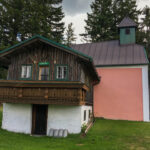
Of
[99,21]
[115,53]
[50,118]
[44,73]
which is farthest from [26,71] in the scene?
[99,21]

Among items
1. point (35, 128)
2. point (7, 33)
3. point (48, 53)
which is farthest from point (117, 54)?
point (7, 33)

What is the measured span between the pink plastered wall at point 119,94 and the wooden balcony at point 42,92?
7.56 m

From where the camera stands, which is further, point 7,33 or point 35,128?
point 7,33

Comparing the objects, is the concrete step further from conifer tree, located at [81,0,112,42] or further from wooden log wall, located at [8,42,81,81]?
conifer tree, located at [81,0,112,42]

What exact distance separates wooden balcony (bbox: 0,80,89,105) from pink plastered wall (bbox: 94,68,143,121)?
7.56 m

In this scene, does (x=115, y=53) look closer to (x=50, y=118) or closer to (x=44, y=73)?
(x=44, y=73)

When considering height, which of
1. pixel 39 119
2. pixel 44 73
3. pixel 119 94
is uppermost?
pixel 44 73

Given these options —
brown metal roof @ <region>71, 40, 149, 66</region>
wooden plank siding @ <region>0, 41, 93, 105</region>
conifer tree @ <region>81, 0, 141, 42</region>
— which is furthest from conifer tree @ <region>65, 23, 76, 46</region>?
wooden plank siding @ <region>0, 41, 93, 105</region>

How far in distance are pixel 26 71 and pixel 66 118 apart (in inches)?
195

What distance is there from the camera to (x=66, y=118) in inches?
447

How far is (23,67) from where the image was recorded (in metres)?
13.5

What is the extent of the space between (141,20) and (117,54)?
61.9ft

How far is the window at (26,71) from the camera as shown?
1320cm

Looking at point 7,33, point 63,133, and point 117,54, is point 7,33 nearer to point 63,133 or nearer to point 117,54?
point 117,54
